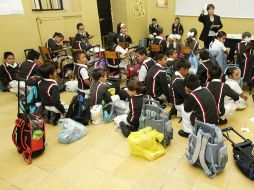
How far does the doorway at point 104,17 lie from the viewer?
298 inches

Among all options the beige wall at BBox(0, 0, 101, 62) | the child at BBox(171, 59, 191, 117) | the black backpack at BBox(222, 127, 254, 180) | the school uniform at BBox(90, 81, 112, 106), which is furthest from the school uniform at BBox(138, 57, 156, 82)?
the beige wall at BBox(0, 0, 101, 62)

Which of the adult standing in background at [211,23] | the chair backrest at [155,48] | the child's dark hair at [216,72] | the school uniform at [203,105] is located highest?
the adult standing in background at [211,23]

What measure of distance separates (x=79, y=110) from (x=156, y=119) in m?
1.18

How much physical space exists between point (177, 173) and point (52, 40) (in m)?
4.37

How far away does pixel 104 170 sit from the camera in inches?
96.9

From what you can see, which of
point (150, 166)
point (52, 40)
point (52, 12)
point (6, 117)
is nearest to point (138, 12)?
point (52, 12)

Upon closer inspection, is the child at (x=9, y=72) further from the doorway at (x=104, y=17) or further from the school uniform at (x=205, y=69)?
the school uniform at (x=205, y=69)

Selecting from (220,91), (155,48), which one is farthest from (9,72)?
(220,91)

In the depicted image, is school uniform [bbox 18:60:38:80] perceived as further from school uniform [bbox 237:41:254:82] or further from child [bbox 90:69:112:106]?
school uniform [bbox 237:41:254:82]

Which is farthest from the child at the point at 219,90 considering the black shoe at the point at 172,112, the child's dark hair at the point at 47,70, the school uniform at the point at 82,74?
the child's dark hair at the point at 47,70

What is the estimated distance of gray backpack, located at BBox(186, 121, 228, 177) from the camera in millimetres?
2135

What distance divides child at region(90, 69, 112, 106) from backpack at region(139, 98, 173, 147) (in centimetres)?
89

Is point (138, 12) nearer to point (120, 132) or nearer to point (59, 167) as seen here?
point (120, 132)

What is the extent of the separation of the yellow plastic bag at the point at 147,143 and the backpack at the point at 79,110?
97cm
